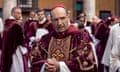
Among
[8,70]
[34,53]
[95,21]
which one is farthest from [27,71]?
[95,21]

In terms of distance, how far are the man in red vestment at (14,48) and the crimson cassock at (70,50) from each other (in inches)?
90.8

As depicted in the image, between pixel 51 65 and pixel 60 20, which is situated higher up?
pixel 60 20

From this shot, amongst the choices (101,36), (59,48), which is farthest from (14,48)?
(101,36)

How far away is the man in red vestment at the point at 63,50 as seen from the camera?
509 cm

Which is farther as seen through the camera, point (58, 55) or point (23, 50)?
point (23, 50)

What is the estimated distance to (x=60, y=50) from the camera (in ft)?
17.4

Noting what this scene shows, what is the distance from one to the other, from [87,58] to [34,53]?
67 cm

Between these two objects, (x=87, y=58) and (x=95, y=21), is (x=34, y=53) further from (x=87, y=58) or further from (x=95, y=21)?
(x=95, y=21)

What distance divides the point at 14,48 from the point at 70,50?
8.74 ft

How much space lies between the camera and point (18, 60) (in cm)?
794

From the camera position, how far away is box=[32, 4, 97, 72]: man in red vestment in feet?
16.7

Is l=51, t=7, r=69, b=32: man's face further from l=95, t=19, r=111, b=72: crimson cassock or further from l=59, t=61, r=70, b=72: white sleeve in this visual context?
l=95, t=19, r=111, b=72: crimson cassock

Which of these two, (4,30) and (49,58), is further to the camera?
(4,30)

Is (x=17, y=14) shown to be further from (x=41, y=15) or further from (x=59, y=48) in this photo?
(x=41, y=15)
